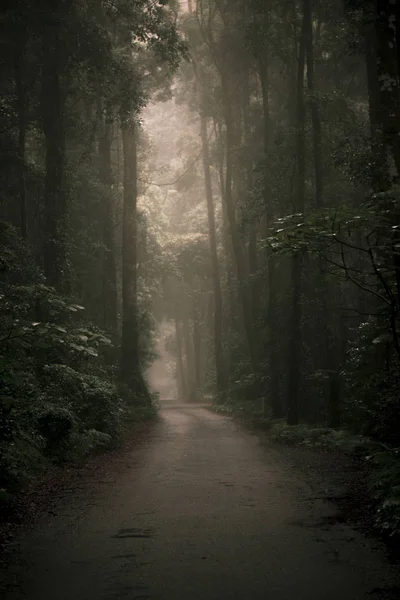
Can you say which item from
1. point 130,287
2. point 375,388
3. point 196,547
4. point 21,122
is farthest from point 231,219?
point 196,547

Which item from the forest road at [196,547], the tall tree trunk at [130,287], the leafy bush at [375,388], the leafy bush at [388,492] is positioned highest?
the tall tree trunk at [130,287]

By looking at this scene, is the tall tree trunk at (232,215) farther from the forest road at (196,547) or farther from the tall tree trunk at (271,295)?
the forest road at (196,547)

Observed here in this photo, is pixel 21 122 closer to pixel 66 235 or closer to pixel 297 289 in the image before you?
pixel 66 235

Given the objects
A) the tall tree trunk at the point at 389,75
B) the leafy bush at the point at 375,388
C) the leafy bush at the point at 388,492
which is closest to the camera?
the leafy bush at the point at 388,492

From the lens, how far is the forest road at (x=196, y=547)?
4.74 metres

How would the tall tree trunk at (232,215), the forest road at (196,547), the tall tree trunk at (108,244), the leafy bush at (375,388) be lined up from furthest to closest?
1. the tall tree trunk at (108,244)
2. the tall tree trunk at (232,215)
3. the leafy bush at (375,388)
4. the forest road at (196,547)

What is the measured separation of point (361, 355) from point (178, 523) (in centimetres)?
812

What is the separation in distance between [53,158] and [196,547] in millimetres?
14534

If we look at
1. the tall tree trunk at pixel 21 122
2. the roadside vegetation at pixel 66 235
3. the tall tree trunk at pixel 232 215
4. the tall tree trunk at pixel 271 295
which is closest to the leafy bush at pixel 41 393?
the roadside vegetation at pixel 66 235

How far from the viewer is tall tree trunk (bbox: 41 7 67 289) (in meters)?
17.4

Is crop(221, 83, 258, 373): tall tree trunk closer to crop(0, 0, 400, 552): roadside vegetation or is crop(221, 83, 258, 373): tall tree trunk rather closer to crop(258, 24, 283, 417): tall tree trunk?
crop(0, 0, 400, 552): roadside vegetation

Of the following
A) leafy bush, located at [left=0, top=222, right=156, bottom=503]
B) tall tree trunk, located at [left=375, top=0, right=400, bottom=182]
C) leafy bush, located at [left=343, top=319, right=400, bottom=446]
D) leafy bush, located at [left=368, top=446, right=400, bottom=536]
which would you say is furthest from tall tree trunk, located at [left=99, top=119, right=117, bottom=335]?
leafy bush, located at [left=368, top=446, right=400, bottom=536]

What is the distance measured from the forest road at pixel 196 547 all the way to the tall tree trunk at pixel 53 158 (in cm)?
918

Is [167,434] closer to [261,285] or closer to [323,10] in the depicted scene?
[261,285]
